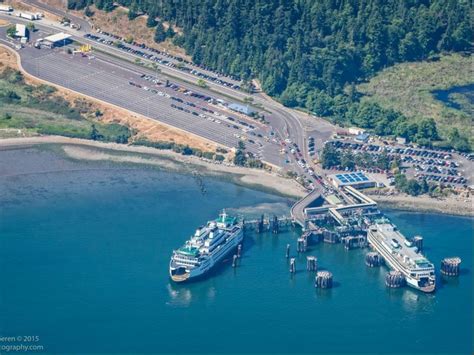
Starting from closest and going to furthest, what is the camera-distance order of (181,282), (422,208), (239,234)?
1. (181,282)
2. (239,234)
3. (422,208)

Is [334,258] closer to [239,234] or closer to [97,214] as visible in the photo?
[239,234]

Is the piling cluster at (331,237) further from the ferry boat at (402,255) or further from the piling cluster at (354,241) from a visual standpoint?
the ferry boat at (402,255)

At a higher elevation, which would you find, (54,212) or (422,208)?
(422,208)

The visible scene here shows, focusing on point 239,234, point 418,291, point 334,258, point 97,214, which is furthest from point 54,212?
point 418,291

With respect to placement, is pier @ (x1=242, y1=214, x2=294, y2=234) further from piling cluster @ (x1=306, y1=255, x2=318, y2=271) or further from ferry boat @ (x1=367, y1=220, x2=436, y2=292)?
ferry boat @ (x1=367, y1=220, x2=436, y2=292)

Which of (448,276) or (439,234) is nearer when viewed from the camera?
(448,276)

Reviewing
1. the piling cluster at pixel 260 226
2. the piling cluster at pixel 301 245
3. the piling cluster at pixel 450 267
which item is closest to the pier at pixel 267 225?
the piling cluster at pixel 260 226

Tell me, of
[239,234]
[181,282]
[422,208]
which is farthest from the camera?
[422,208]
